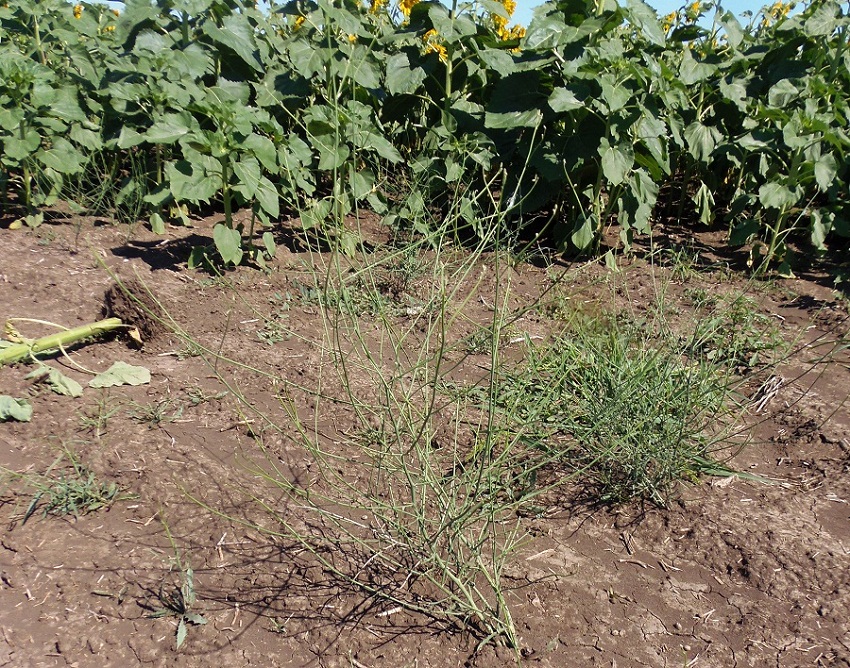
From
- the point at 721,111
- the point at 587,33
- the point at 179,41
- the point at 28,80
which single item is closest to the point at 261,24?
the point at 179,41

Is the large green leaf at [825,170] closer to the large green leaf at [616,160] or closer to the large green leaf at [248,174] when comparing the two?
the large green leaf at [616,160]

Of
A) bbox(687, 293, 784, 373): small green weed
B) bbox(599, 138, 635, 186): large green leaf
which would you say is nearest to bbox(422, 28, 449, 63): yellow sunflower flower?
bbox(599, 138, 635, 186): large green leaf

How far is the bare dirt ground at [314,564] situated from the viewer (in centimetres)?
217

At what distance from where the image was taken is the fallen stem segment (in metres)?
3.33

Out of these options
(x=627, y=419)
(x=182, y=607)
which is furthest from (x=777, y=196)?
(x=182, y=607)

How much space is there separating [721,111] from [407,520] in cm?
418

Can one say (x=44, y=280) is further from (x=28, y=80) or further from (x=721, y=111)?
(x=721, y=111)

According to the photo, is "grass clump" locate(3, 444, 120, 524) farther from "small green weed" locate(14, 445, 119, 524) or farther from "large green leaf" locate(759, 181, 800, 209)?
"large green leaf" locate(759, 181, 800, 209)

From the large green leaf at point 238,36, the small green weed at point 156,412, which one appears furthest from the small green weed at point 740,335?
the large green leaf at point 238,36

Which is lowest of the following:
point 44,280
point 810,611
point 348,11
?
point 44,280

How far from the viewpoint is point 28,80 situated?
Result: 468 cm

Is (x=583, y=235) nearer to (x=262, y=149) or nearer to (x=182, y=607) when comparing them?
(x=262, y=149)

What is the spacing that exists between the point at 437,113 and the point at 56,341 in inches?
115

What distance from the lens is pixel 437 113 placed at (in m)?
5.27
